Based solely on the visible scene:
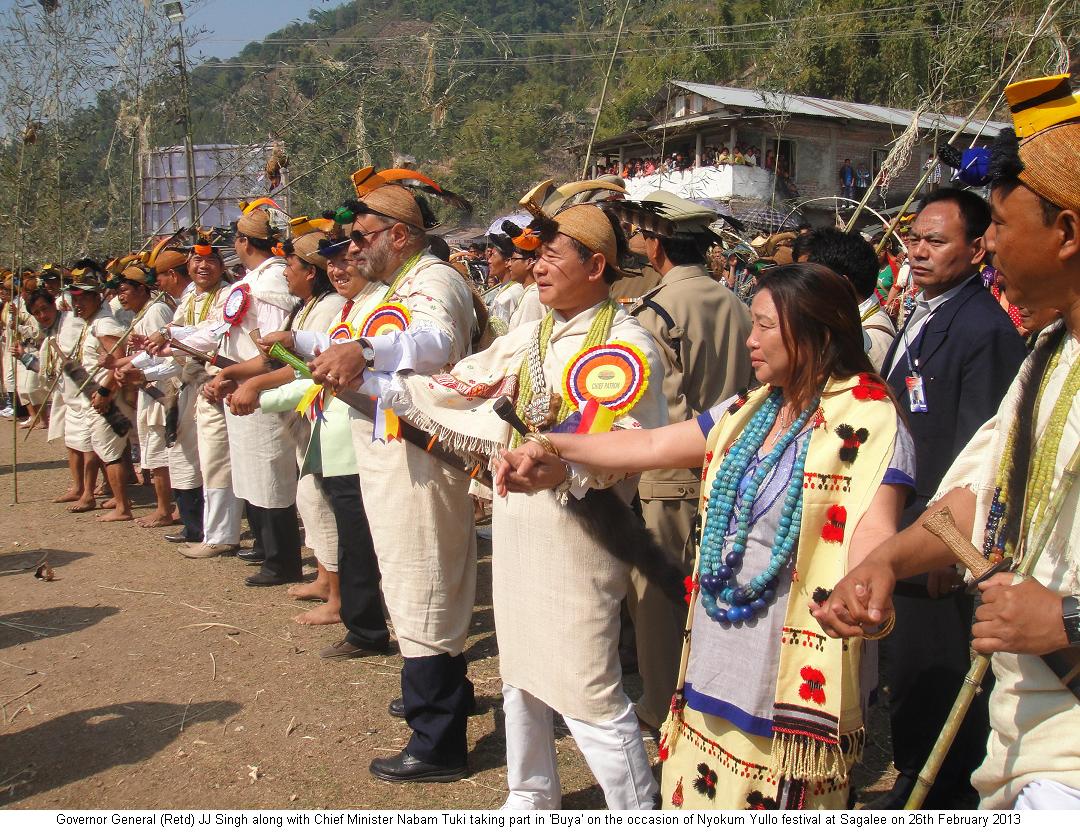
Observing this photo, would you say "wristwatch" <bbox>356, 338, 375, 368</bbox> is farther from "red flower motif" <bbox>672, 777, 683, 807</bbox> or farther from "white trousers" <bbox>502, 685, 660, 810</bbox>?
"red flower motif" <bbox>672, 777, 683, 807</bbox>

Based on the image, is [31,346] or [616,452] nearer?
[616,452]

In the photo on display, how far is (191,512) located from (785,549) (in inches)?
247

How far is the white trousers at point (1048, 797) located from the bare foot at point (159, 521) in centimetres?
763

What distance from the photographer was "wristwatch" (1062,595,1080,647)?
62.4 inches

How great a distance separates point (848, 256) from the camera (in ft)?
12.6

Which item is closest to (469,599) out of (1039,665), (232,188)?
(1039,665)

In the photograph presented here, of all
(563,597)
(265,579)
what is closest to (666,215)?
(563,597)

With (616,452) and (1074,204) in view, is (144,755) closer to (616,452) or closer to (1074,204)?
(616,452)

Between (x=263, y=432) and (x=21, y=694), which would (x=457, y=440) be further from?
(x=263, y=432)

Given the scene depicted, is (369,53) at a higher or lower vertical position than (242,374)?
higher

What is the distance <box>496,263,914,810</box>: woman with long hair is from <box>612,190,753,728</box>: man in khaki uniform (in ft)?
4.54

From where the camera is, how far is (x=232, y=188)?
47.3 ft

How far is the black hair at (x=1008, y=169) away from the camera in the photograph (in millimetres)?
1712
